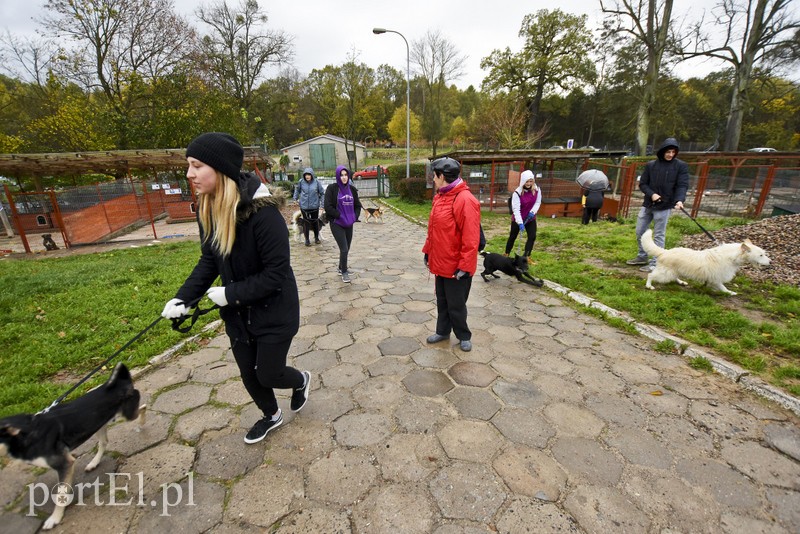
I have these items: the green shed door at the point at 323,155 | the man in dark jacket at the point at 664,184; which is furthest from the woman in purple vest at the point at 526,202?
the green shed door at the point at 323,155

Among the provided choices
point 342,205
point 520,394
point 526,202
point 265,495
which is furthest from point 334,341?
point 526,202

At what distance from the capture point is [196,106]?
20.1 metres

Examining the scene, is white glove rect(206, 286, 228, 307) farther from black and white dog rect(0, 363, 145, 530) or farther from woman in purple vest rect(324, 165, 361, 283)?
woman in purple vest rect(324, 165, 361, 283)

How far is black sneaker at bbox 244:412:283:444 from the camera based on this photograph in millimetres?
2428

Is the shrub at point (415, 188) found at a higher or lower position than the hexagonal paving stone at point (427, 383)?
higher

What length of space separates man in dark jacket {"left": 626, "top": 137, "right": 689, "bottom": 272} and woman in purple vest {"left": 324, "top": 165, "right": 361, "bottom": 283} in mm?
4601

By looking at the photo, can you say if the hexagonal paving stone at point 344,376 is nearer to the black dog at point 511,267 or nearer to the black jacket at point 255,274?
the black jacket at point 255,274

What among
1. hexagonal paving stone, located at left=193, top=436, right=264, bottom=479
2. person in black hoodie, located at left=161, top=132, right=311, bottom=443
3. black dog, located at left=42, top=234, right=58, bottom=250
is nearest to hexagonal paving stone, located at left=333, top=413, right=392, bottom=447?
Answer: hexagonal paving stone, located at left=193, top=436, right=264, bottom=479

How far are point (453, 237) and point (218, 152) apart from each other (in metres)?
2.08

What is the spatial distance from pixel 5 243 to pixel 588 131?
5890 cm

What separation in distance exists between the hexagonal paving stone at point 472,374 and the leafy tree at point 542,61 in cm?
3677

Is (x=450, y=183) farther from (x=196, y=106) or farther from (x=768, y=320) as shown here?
(x=196, y=106)

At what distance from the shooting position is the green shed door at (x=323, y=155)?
43.0 metres

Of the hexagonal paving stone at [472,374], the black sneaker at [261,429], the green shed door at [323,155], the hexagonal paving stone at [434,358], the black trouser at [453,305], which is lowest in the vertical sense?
the hexagonal paving stone at [472,374]
